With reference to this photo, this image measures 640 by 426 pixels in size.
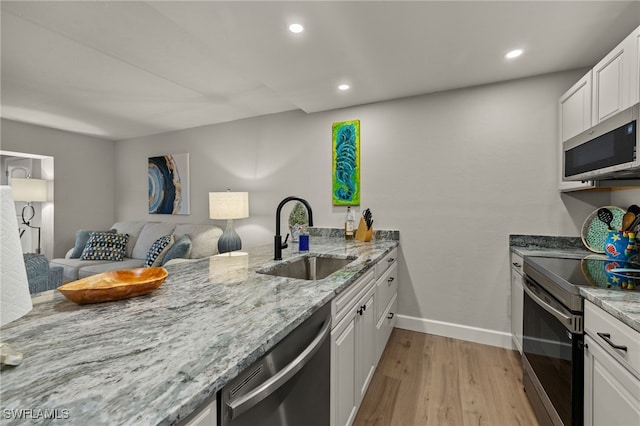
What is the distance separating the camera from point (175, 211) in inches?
175

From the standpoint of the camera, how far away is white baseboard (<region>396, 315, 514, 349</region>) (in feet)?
8.13

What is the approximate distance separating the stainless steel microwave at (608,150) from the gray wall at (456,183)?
42 cm

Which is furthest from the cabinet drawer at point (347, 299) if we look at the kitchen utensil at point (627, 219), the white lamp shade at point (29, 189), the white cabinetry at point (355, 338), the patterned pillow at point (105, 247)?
the white lamp shade at point (29, 189)

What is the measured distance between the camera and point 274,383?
76 cm

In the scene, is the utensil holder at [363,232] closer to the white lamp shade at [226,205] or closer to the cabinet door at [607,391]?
the white lamp shade at [226,205]

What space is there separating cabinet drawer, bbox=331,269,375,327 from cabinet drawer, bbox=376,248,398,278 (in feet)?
0.95

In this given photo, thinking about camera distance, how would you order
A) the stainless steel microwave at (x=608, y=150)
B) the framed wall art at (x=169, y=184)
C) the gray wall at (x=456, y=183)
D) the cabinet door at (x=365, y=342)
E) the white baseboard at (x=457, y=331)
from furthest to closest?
the framed wall art at (x=169, y=184) → the white baseboard at (x=457, y=331) → the gray wall at (x=456, y=183) → the cabinet door at (x=365, y=342) → the stainless steel microwave at (x=608, y=150)

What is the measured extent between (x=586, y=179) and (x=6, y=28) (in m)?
4.12

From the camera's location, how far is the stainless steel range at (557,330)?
1188 millimetres

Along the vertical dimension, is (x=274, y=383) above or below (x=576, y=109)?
below

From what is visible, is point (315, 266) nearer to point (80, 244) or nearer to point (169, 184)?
point (169, 184)

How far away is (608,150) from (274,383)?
2097 millimetres

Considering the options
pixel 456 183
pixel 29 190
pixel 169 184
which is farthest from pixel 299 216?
pixel 29 190

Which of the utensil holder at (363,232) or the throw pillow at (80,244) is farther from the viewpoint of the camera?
the throw pillow at (80,244)
